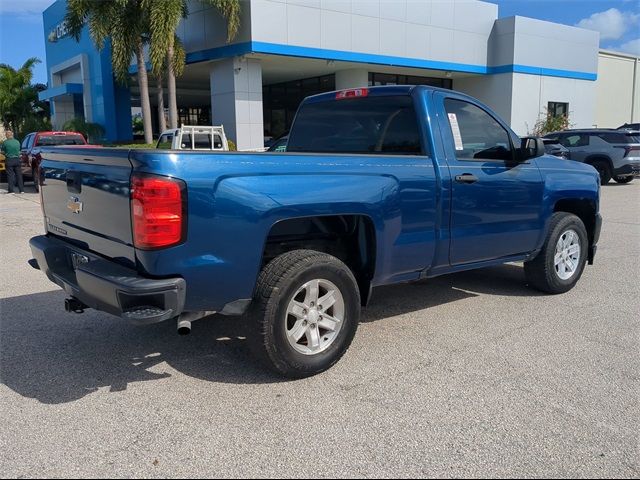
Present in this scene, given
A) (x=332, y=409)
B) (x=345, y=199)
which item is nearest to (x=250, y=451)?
(x=332, y=409)

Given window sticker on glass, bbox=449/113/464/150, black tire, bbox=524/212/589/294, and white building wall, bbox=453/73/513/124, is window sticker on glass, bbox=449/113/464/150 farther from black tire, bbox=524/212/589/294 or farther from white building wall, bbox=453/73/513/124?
white building wall, bbox=453/73/513/124

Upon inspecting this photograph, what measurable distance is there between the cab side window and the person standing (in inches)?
657

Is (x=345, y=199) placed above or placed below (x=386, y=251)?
above

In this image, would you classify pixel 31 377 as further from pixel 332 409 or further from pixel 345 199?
pixel 345 199

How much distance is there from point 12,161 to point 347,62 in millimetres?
12502

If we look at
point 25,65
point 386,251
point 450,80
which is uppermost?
point 25,65

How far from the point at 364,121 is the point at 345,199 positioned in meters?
1.48

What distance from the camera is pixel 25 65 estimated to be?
3859 centimetres

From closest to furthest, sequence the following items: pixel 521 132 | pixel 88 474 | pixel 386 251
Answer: pixel 88 474 < pixel 386 251 < pixel 521 132

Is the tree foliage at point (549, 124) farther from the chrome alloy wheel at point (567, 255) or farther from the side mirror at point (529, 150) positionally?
the side mirror at point (529, 150)

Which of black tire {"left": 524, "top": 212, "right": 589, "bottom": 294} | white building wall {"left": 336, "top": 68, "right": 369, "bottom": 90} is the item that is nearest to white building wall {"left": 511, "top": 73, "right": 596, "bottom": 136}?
white building wall {"left": 336, "top": 68, "right": 369, "bottom": 90}

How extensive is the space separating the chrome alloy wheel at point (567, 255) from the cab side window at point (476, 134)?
133 centimetres

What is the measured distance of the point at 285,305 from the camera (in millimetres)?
3748

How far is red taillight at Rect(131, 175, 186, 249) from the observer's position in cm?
324
